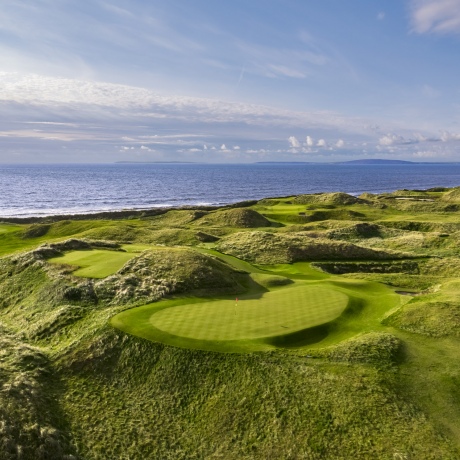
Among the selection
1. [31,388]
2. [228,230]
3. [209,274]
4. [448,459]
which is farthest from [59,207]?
[448,459]

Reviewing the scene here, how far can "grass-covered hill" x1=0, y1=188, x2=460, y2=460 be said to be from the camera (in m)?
17.0

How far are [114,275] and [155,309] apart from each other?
7.04 m

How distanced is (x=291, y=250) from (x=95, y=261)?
22.8m

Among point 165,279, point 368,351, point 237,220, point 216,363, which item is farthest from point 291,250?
point 216,363

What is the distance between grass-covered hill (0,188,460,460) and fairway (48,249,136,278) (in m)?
0.26

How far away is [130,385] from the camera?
68.3 feet

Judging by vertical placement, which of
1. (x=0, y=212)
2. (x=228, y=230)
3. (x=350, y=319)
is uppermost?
Answer: (x=350, y=319)

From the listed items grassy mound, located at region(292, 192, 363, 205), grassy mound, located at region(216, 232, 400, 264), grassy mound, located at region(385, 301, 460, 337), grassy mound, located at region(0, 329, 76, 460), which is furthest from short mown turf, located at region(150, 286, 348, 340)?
grassy mound, located at region(292, 192, 363, 205)

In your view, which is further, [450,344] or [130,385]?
[450,344]

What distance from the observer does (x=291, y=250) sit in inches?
1945

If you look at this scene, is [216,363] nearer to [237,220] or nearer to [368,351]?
[368,351]

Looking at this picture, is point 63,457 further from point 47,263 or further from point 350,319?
point 47,263

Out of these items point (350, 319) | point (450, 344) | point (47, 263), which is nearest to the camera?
point (450, 344)

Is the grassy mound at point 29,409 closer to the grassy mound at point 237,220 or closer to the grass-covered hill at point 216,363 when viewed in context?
the grass-covered hill at point 216,363
